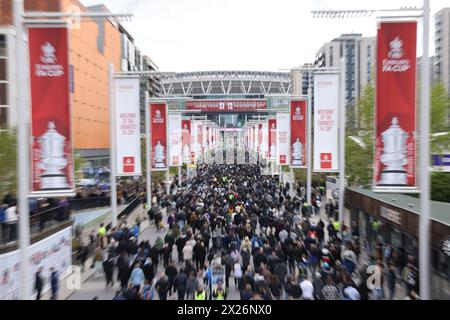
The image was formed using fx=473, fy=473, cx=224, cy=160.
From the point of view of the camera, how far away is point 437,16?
87125mm

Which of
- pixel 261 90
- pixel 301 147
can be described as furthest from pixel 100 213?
pixel 261 90

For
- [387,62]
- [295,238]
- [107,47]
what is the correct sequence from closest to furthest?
[387,62] < [295,238] < [107,47]

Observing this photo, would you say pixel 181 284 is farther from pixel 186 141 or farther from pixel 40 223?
pixel 186 141

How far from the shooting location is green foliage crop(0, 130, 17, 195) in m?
18.3

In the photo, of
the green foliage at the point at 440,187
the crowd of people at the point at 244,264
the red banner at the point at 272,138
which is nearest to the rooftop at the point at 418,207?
the crowd of people at the point at 244,264

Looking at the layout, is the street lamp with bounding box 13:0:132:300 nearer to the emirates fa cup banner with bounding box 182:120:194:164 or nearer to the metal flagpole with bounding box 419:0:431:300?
the metal flagpole with bounding box 419:0:431:300

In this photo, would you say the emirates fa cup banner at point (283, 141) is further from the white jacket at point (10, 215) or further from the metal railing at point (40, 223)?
the white jacket at point (10, 215)

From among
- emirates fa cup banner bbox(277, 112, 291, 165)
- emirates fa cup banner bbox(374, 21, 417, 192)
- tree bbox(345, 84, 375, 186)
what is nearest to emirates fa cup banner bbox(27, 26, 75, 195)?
emirates fa cup banner bbox(374, 21, 417, 192)

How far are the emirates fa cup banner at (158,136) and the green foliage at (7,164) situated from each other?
623cm

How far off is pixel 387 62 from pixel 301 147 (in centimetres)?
1178

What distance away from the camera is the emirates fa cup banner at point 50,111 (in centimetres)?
881

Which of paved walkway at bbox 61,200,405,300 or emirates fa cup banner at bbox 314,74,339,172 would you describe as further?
emirates fa cup banner at bbox 314,74,339,172

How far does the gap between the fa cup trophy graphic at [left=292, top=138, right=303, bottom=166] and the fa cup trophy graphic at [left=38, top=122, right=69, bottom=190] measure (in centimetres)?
1336
